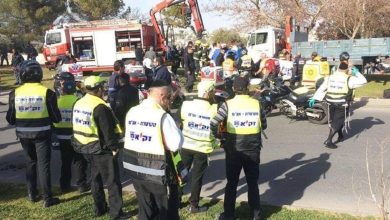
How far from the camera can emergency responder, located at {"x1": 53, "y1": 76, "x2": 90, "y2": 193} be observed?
6746 mm

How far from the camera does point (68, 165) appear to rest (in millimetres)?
6926

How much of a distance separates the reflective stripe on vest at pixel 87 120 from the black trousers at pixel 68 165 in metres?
1.32

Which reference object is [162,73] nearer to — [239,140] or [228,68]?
[228,68]

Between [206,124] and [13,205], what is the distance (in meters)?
2.99

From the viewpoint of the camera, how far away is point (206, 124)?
224 inches

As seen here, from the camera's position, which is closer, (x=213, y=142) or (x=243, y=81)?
(x=243, y=81)

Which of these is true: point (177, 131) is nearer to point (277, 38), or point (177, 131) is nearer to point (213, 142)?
point (213, 142)

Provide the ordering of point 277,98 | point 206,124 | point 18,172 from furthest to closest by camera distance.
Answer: point 277,98
point 18,172
point 206,124

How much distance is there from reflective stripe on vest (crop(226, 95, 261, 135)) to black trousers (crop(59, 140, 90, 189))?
2603 millimetres

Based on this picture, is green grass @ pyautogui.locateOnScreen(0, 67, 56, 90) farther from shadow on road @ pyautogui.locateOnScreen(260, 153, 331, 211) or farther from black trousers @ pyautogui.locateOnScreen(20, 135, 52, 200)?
shadow on road @ pyautogui.locateOnScreen(260, 153, 331, 211)

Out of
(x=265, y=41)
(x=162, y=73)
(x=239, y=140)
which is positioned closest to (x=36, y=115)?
(x=239, y=140)

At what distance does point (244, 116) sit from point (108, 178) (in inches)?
70.7

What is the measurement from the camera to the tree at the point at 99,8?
4325 centimetres

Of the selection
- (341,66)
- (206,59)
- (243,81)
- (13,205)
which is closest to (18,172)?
(13,205)
